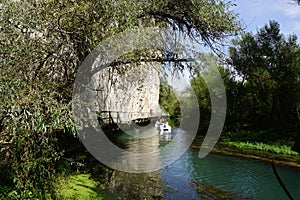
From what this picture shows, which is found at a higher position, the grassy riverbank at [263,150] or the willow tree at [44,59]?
the willow tree at [44,59]

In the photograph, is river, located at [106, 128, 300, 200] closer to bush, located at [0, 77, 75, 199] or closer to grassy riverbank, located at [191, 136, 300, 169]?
grassy riverbank, located at [191, 136, 300, 169]

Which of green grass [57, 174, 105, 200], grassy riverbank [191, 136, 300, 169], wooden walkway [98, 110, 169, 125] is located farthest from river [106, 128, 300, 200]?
wooden walkway [98, 110, 169, 125]

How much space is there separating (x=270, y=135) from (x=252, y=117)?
13.2 feet

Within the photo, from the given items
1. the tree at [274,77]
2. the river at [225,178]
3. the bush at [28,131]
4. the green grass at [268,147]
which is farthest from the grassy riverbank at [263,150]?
the bush at [28,131]

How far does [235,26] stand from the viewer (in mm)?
6340

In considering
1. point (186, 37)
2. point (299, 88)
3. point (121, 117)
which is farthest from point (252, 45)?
point (186, 37)

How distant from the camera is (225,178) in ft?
26.0

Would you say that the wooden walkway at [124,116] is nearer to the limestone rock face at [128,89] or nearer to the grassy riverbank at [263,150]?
the limestone rock face at [128,89]

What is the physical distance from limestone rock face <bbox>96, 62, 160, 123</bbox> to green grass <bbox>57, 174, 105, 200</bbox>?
175cm

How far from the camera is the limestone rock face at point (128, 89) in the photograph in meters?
7.50

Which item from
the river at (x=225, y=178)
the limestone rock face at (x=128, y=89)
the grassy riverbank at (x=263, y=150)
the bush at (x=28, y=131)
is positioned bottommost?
the river at (x=225, y=178)

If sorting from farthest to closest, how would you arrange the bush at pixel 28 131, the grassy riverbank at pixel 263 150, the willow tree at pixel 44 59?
the grassy riverbank at pixel 263 150 → the willow tree at pixel 44 59 → the bush at pixel 28 131

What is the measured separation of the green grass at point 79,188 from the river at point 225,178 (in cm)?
124

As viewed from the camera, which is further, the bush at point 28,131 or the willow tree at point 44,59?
the willow tree at point 44,59
